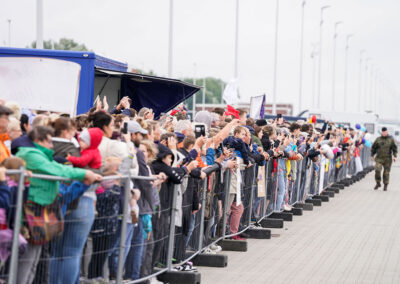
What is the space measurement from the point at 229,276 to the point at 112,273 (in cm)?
332

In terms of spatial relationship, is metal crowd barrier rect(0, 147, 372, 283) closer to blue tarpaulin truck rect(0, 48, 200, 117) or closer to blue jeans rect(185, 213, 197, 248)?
blue jeans rect(185, 213, 197, 248)

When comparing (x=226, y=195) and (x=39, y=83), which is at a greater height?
(x=39, y=83)

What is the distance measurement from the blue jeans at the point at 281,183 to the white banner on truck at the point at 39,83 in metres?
4.56

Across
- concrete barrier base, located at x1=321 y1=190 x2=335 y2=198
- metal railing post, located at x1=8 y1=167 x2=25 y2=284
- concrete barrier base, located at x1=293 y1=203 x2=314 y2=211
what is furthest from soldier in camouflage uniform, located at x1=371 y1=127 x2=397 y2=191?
metal railing post, located at x1=8 y1=167 x2=25 y2=284

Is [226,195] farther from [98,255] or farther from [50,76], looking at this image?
[98,255]

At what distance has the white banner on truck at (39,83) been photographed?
15484 mm

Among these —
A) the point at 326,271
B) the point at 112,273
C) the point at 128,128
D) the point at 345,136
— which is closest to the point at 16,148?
the point at 112,273

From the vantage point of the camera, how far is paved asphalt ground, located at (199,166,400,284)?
451 inches

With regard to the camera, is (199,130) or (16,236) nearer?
(16,236)

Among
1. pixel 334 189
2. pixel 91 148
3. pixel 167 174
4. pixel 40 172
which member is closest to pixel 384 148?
pixel 334 189

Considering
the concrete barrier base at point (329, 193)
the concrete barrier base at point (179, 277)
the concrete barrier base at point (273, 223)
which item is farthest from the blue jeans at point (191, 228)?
the concrete barrier base at point (329, 193)

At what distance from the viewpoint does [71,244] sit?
7371mm

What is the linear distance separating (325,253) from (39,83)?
5.46 m

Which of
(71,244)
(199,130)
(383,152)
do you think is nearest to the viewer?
(71,244)
